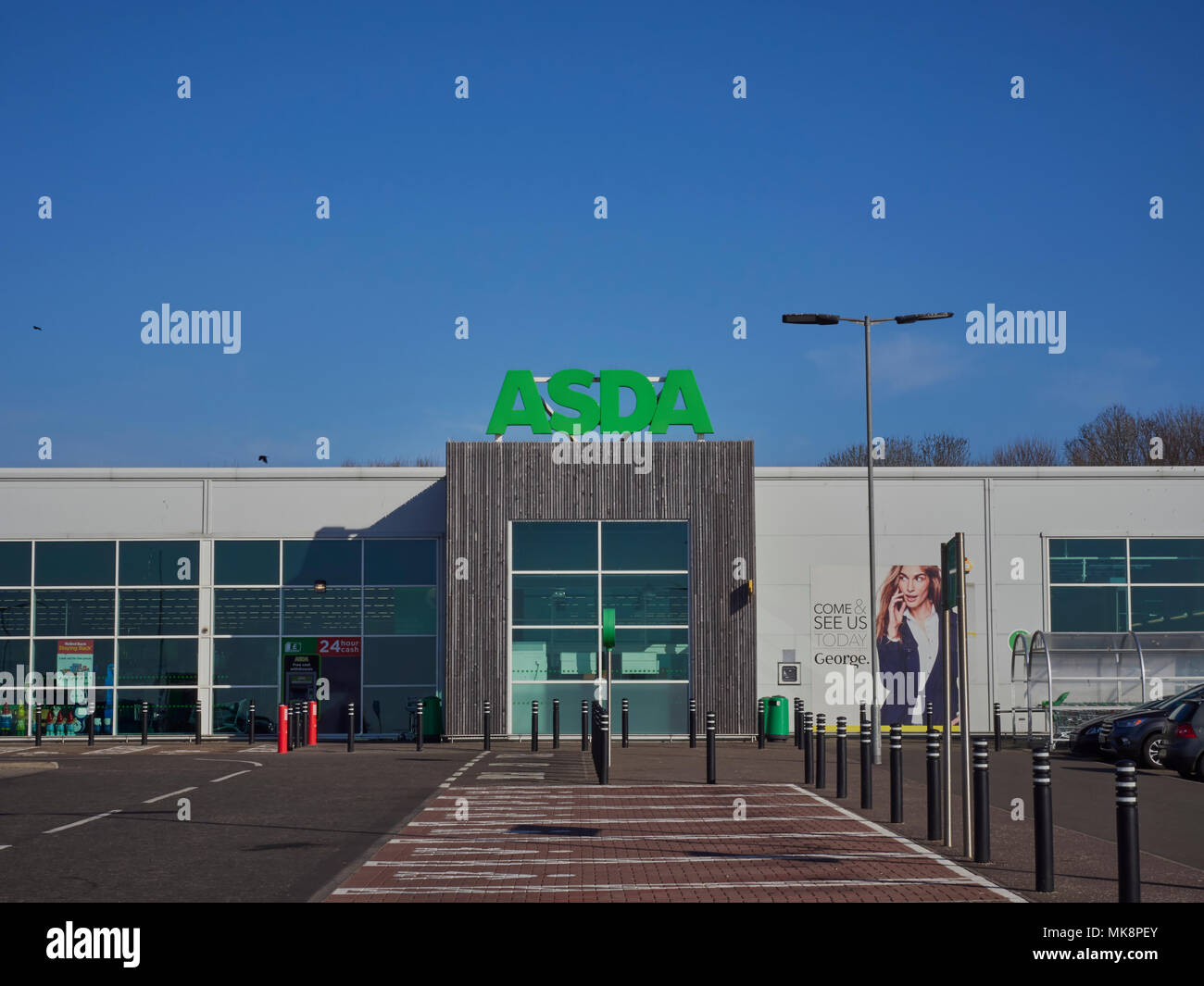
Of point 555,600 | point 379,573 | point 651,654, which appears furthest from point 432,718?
point 651,654

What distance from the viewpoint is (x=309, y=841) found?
502 inches

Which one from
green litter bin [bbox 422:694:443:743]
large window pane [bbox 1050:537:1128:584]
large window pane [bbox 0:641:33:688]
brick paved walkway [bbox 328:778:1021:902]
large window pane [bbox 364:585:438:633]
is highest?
large window pane [bbox 1050:537:1128:584]

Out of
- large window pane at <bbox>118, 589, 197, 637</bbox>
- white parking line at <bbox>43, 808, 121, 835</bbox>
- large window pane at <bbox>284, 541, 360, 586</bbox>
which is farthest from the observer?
large window pane at <bbox>284, 541, 360, 586</bbox>

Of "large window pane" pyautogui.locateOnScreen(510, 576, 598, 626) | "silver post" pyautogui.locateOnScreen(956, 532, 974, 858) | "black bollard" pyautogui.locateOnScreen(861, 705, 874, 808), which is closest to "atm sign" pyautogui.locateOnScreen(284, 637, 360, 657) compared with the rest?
"large window pane" pyautogui.locateOnScreen(510, 576, 598, 626)

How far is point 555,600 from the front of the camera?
1155 inches

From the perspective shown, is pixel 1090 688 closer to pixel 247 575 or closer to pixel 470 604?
pixel 470 604

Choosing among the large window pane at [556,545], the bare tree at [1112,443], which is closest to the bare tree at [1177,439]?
the bare tree at [1112,443]

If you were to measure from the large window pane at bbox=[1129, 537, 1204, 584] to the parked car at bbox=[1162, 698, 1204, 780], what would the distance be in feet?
32.7

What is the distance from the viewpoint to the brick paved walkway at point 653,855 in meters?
9.86

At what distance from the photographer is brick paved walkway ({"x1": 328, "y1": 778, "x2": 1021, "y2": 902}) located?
9.86m

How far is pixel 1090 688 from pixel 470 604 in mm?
13490

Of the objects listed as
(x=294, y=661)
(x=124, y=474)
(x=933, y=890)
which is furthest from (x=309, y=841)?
(x=124, y=474)

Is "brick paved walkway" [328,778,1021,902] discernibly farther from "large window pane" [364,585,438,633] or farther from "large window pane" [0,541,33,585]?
"large window pane" [0,541,33,585]

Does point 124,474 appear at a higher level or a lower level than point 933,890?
higher
